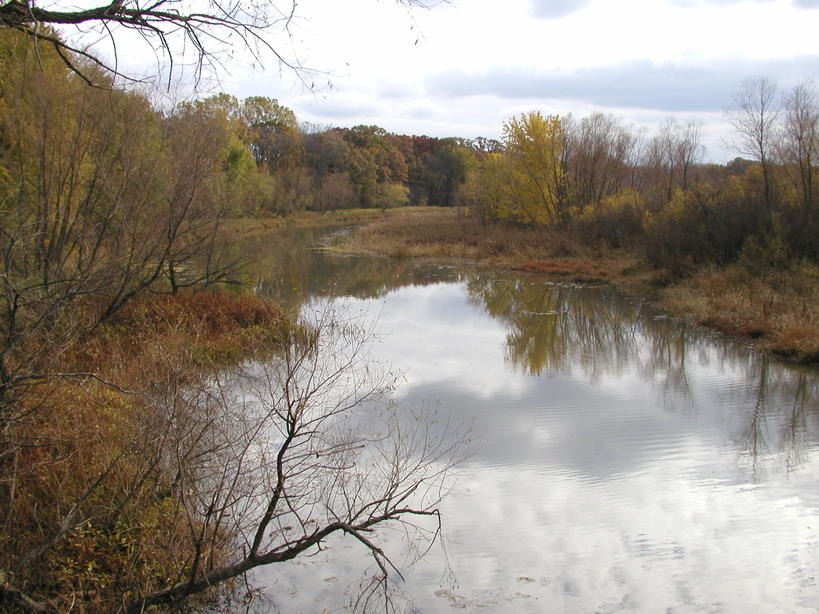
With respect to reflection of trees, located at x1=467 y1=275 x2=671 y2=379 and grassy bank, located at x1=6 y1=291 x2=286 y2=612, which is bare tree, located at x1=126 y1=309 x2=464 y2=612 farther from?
reflection of trees, located at x1=467 y1=275 x2=671 y2=379

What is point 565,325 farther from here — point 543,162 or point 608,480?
point 543,162

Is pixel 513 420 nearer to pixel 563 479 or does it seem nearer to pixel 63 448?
pixel 563 479

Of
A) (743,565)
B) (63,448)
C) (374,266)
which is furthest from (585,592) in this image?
(374,266)

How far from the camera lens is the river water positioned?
5586 millimetres

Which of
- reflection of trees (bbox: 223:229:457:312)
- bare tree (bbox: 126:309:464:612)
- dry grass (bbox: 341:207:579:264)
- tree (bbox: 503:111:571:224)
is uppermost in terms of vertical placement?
tree (bbox: 503:111:571:224)

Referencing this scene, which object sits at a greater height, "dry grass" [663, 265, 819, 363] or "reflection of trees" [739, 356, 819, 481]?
"dry grass" [663, 265, 819, 363]

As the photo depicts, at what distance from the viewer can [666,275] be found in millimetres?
21359

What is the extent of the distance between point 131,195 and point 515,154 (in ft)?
83.9

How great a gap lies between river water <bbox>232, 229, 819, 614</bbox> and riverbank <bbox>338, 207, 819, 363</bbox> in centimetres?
69

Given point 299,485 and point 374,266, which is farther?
point 374,266

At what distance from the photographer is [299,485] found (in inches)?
268

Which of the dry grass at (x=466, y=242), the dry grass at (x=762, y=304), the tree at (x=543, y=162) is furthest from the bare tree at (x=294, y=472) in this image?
the tree at (x=543, y=162)

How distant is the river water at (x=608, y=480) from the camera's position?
559 cm

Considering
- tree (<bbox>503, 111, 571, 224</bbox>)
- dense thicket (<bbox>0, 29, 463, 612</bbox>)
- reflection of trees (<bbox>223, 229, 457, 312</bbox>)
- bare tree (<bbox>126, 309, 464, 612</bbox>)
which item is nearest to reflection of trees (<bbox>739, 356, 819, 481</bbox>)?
bare tree (<bbox>126, 309, 464, 612</bbox>)
